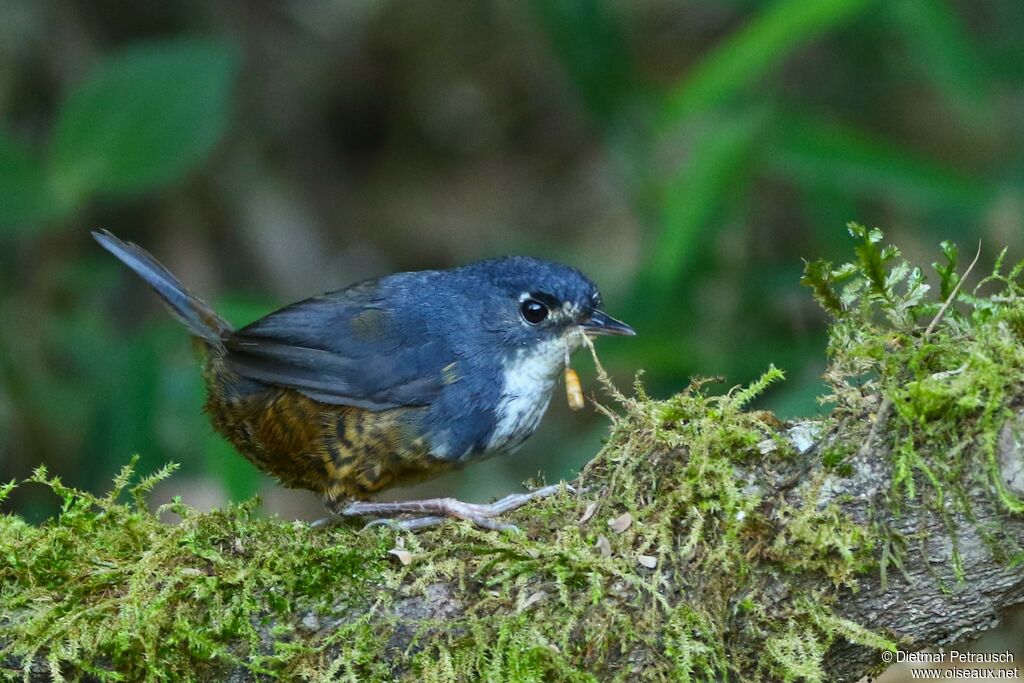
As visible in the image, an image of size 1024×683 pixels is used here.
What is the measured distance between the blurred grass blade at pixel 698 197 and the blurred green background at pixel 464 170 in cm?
Result: 2

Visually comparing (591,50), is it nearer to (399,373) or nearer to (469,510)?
(399,373)

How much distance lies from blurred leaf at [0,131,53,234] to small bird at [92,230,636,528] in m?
1.67

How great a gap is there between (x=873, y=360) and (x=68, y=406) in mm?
4193

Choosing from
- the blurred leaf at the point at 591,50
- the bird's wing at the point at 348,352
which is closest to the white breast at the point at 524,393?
the bird's wing at the point at 348,352

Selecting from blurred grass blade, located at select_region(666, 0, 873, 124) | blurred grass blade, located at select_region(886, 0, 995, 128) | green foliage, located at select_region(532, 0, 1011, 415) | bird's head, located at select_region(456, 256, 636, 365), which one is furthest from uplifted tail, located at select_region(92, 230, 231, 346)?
blurred grass blade, located at select_region(886, 0, 995, 128)

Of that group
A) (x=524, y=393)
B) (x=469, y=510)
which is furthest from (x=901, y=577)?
(x=524, y=393)

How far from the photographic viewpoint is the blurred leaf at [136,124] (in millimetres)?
5047

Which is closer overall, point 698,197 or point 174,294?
point 174,294

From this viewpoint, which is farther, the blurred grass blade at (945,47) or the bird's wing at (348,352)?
the blurred grass blade at (945,47)

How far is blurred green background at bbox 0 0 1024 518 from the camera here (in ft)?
16.0

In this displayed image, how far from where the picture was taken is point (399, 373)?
3342 millimetres

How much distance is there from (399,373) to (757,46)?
2385 mm

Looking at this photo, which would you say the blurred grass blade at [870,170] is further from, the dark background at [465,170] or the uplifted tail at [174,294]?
the uplifted tail at [174,294]

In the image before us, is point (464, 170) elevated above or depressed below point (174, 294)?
above
